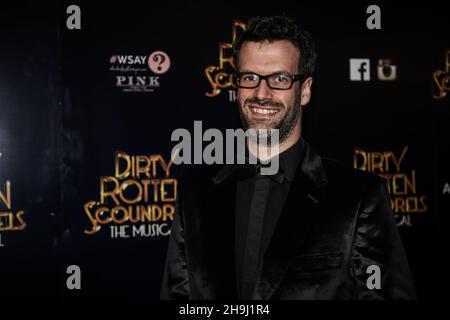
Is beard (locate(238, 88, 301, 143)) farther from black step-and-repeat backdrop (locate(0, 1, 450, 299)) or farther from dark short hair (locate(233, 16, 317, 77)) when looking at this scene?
black step-and-repeat backdrop (locate(0, 1, 450, 299))

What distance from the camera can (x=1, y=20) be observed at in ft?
8.50

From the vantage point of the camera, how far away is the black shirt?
4.33 ft

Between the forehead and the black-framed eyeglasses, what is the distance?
16 mm

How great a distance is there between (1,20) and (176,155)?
137 cm

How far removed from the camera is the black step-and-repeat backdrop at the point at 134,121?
2.62 metres

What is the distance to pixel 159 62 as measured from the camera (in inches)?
110

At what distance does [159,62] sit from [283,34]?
1.54m

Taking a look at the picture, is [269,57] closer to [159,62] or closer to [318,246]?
[318,246]

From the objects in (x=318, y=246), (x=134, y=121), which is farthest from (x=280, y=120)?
(x=134, y=121)

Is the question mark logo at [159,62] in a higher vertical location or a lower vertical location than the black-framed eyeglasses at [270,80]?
higher

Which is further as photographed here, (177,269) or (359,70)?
(359,70)

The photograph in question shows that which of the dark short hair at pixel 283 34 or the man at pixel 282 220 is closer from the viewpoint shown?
the man at pixel 282 220

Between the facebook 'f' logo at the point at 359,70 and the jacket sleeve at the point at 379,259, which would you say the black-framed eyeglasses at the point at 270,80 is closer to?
the jacket sleeve at the point at 379,259

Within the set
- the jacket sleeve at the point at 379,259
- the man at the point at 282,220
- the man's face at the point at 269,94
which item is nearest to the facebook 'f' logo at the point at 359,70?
the man at the point at 282,220
